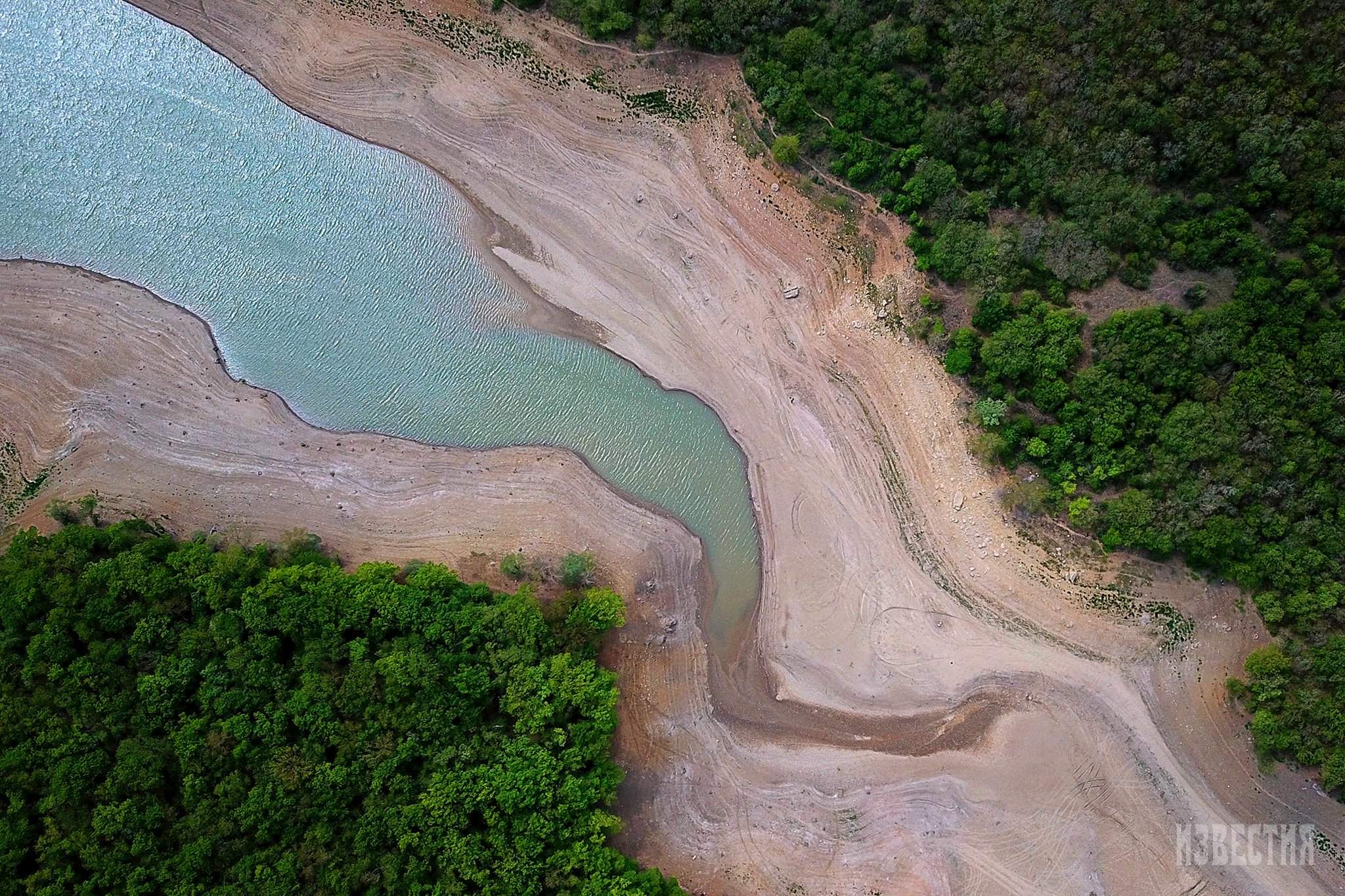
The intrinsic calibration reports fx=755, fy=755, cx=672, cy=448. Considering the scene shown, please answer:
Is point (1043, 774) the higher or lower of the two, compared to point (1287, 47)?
lower

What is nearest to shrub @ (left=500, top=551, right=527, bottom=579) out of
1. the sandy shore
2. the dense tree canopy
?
the sandy shore

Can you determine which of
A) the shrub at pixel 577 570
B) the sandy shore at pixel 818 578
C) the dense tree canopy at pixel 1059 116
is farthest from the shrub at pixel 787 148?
the shrub at pixel 577 570

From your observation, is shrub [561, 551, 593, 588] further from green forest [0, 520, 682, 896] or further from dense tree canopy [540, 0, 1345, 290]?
dense tree canopy [540, 0, 1345, 290]

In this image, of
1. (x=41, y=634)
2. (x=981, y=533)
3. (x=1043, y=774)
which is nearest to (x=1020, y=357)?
(x=981, y=533)

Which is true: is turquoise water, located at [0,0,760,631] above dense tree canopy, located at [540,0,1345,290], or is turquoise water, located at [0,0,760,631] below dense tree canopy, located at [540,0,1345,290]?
below

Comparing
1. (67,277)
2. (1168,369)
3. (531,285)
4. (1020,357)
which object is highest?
(1168,369)

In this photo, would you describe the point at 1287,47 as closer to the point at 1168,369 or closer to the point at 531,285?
the point at 1168,369
